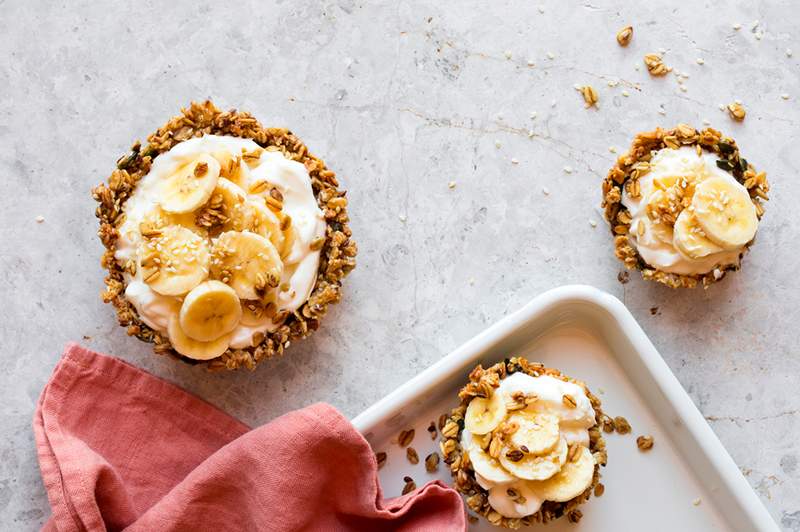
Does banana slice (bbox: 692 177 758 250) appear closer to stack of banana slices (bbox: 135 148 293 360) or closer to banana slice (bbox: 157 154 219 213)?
stack of banana slices (bbox: 135 148 293 360)

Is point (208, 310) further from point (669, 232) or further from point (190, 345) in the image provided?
point (669, 232)

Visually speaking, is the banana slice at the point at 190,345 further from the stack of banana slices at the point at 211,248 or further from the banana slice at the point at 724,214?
the banana slice at the point at 724,214

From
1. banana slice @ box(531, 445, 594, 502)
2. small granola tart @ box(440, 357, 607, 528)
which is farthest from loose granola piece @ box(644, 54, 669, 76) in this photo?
banana slice @ box(531, 445, 594, 502)

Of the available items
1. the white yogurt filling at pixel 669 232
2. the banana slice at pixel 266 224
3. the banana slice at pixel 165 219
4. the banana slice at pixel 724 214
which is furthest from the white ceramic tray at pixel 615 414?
the banana slice at pixel 165 219

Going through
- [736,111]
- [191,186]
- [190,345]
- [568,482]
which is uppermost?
[191,186]

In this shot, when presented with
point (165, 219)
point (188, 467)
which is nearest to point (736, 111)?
point (165, 219)

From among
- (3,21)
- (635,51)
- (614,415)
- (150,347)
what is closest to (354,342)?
(150,347)
